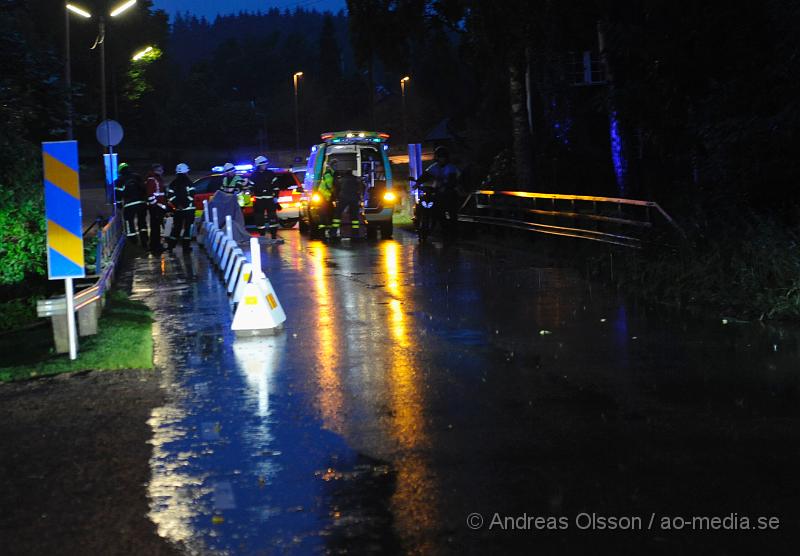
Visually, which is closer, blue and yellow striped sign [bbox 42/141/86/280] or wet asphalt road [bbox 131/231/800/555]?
wet asphalt road [bbox 131/231/800/555]

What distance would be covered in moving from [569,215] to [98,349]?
1202cm

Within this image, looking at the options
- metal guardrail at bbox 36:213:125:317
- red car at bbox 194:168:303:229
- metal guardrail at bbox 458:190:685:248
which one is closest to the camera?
metal guardrail at bbox 36:213:125:317

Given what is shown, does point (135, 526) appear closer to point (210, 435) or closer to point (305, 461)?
point (305, 461)

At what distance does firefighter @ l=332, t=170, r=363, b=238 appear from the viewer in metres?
24.9

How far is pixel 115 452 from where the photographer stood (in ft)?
23.8

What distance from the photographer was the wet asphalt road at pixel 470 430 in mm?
5586

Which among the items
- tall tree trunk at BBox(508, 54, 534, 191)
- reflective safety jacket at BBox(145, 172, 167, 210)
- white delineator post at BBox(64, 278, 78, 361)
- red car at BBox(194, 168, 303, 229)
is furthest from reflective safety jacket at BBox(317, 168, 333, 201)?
white delineator post at BBox(64, 278, 78, 361)

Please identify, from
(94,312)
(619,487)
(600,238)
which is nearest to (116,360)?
(94,312)

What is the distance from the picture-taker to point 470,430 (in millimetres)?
7559

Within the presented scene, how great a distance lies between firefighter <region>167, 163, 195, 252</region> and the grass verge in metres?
10.0

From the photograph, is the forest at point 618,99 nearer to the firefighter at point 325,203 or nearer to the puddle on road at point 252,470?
the firefighter at point 325,203

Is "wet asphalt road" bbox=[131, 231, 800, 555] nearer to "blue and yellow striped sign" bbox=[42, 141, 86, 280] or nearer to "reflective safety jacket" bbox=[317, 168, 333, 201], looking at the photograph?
"blue and yellow striped sign" bbox=[42, 141, 86, 280]

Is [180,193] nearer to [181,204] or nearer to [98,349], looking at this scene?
[181,204]

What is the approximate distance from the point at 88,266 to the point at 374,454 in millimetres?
10663
